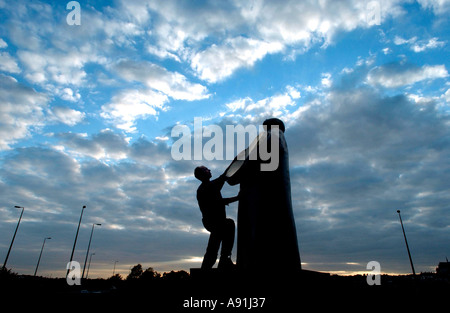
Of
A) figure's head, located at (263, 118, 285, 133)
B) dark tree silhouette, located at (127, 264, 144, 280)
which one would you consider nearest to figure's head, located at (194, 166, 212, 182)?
figure's head, located at (263, 118, 285, 133)

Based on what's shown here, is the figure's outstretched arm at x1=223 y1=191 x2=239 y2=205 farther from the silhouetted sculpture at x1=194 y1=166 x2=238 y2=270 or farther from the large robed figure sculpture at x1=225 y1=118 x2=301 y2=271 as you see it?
the large robed figure sculpture at x1=225 y1=118 x2=301 y2=271

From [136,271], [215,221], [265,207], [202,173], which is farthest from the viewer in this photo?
[136,271]

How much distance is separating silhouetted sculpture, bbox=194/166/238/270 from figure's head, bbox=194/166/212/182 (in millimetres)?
200

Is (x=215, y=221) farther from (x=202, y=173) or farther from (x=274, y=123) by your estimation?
(x=274, y=123)

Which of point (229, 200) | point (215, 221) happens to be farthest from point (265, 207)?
point (215, 221)

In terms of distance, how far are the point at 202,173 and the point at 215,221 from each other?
1.04 meters

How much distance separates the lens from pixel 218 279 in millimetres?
3557

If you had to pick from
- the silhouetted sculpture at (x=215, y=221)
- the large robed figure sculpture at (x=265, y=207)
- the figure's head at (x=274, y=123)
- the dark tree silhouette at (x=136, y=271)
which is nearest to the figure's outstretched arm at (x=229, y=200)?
the silhouetted sculpture at (x=215, y=221)

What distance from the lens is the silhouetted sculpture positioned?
189 inches

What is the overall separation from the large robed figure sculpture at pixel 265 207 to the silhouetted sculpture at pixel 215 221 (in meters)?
0.43

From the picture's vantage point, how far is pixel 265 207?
13.8 ft

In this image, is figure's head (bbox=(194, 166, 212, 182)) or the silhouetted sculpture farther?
figure's head (bbox=(194, 166, 212, 182))
